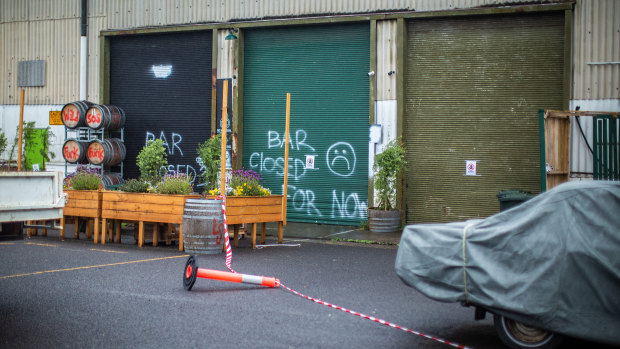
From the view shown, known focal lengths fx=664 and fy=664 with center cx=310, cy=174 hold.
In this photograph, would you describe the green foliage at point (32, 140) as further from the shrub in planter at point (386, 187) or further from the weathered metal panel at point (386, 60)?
the shrub in planter at point (386, 187)

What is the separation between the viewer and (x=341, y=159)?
18.3m

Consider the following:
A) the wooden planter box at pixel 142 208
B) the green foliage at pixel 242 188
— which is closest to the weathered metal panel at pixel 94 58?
the wooden planter box at pixel 142 208

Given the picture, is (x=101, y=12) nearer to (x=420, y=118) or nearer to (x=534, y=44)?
(x=420, y=118)

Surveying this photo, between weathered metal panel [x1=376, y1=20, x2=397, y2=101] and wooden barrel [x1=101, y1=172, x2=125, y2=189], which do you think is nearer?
weathered metal panel [x1=376, y1=20, x2=397, y2=101]

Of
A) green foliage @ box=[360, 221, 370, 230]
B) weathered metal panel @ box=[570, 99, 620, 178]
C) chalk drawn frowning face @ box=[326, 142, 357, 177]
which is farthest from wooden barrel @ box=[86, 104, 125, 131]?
weathered metal panel @ box=[570, 99, 620, 178]

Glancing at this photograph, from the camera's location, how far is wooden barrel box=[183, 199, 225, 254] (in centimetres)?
1191

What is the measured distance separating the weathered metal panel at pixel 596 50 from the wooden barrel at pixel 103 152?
504 inches

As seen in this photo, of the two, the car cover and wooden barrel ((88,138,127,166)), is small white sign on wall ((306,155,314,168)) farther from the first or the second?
the car cover

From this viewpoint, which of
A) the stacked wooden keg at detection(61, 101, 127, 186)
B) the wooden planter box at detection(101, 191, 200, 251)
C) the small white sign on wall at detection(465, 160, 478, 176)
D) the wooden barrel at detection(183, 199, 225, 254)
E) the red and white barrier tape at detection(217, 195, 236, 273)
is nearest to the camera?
the red and white barrier tape at detection(217, 195, 236, 273)

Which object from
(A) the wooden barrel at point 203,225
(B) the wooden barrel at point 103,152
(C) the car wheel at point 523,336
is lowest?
(C) the car wheel at point 523,336

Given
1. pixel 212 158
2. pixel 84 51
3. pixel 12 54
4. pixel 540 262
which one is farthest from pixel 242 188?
pixel 12 54

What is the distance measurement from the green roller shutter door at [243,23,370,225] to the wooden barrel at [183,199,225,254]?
6642 mm

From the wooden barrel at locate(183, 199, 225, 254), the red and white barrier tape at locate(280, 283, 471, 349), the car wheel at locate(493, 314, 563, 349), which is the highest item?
the wooden barrel at locate(183, 199, 225, 254)

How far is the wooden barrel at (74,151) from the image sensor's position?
64.8 ft
